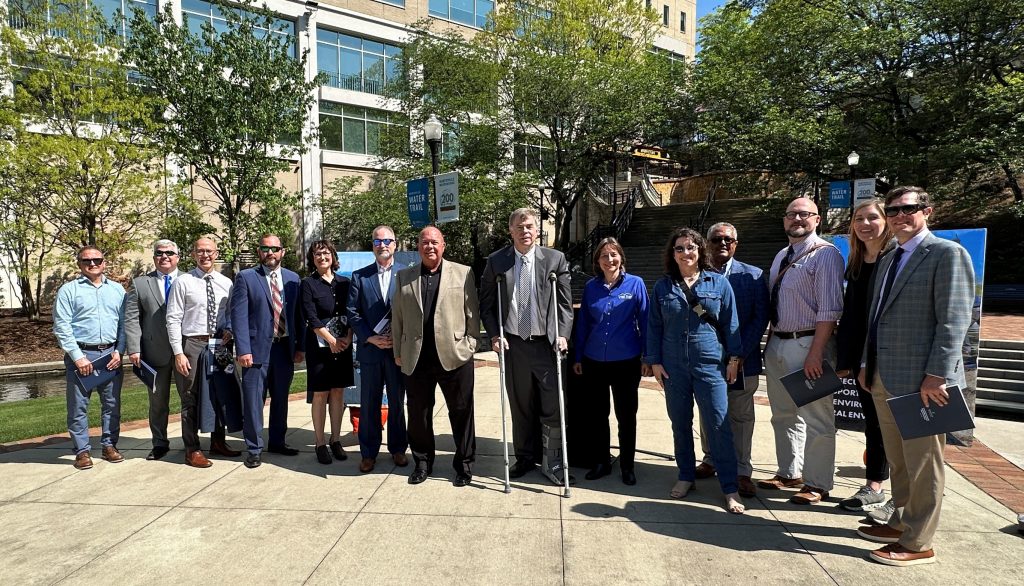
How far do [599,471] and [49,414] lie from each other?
7.33 meters

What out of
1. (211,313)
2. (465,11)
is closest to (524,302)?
(211,313)

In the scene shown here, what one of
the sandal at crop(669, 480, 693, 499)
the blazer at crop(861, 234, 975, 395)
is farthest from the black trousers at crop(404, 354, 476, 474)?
the blazer at crop(861, 234, 975, 395)

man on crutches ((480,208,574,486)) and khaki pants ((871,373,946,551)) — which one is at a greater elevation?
man on crutches ((480,208,574,486))

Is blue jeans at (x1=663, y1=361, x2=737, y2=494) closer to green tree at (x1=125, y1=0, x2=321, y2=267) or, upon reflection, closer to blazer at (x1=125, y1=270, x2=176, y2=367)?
blazer at (x1=125, y1=270, x2=176, y2=367)

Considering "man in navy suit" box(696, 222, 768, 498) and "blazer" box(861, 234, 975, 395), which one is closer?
"blazer" box(861, 234, 975, 395)

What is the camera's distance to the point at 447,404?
4.49 meters

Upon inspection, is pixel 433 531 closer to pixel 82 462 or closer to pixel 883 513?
pixel 883 513

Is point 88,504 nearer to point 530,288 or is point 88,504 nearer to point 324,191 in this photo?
point 530,288

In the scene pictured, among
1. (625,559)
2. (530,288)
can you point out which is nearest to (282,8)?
(530,288)

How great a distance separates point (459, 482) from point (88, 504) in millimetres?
2607

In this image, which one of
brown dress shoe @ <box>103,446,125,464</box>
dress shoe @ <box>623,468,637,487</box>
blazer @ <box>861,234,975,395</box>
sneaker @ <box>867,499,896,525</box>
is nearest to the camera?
blazer @ <box>861,234,975,395</box>

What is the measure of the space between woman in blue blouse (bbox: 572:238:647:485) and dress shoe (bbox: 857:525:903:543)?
151 cm

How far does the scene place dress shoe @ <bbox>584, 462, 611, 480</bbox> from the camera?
448 cm

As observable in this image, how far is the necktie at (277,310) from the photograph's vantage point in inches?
199
